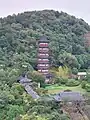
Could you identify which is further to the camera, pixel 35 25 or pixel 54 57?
pixel 35 25

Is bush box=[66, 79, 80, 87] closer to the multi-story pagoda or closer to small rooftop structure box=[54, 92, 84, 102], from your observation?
the multi-story pagoda

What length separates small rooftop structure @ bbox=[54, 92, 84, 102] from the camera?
25.8 meters

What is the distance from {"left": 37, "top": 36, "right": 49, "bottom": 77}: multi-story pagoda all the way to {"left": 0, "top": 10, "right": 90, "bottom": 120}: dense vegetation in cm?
70

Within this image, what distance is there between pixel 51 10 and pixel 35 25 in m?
7.66

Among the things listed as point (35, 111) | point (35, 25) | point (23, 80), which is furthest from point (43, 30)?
point (35, 111)

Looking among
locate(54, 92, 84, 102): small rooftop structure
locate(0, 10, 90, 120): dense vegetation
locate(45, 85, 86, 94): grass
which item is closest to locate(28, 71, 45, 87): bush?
locate(0, 10, 90, 120): dense vegetation

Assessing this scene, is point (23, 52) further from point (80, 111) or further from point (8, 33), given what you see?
point (80, 111)

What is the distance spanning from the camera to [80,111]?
24.4 meters

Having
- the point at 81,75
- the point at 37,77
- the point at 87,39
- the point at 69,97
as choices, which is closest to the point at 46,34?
the point at 87,39

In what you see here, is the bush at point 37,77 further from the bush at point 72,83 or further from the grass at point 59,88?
the bush at point 72,83

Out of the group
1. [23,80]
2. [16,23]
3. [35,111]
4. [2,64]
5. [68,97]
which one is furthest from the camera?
[16,23]

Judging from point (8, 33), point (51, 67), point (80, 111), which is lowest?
point (80, 111)

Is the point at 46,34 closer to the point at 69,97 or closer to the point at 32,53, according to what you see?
the point at 32,53

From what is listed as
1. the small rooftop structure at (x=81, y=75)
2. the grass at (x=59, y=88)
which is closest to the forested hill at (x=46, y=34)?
the small rooftop structure at (x=81, y=75)
